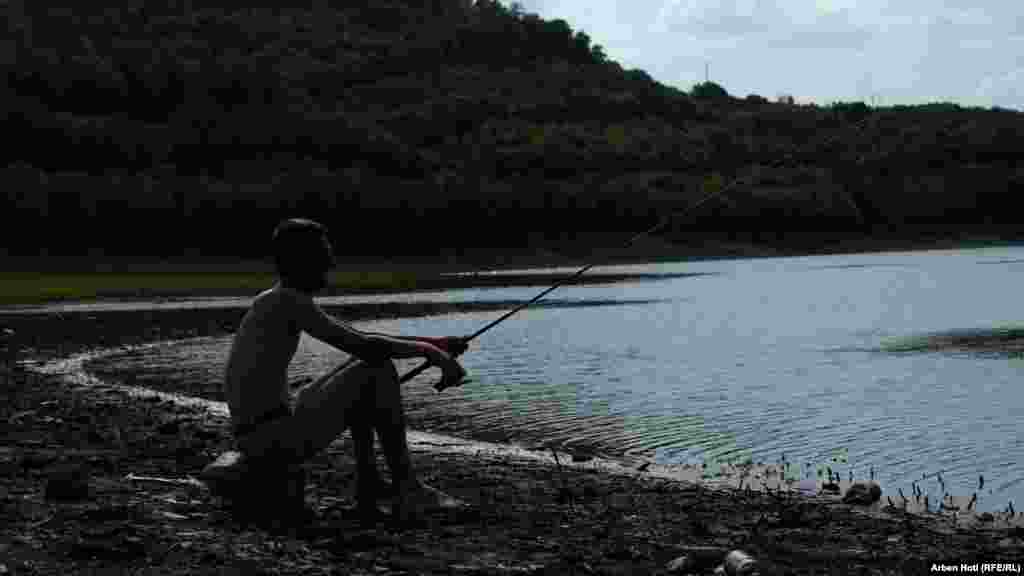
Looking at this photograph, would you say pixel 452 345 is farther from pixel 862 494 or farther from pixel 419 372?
pixel 862 494

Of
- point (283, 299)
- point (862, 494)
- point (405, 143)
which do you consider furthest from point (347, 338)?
point (405, 143)

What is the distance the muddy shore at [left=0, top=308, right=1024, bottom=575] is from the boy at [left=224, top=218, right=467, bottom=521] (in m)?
0.51

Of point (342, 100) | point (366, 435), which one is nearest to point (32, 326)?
point (366, 435)

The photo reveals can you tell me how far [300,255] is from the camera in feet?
25.7

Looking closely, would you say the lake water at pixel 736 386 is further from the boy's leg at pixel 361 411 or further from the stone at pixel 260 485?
the stone at pixel 260 485

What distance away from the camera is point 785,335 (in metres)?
32.2

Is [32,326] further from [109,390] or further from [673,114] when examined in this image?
[673,114]

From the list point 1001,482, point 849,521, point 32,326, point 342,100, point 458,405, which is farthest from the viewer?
point 342,100

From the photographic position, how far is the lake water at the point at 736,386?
13.6m

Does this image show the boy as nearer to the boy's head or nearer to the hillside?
the boy's head

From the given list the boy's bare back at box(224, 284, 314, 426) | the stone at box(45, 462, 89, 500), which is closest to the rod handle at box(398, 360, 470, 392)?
the boy's bare back at box(224, 284, 314, 426)

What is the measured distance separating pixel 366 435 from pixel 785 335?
995 inches

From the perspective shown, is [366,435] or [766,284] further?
[766,284]

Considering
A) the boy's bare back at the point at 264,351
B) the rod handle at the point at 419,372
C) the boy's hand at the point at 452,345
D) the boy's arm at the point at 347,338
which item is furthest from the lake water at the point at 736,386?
the boy's bare back at the point at 264,351
